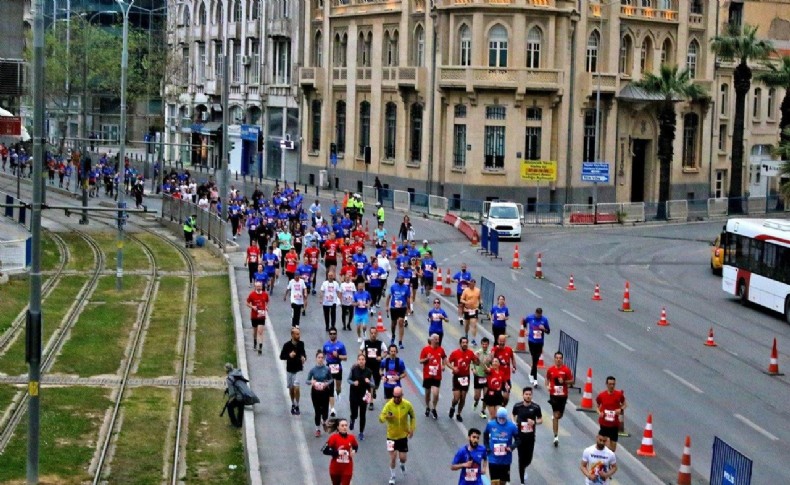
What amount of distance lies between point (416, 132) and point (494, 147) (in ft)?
19.6

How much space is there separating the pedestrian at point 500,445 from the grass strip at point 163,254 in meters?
29.5

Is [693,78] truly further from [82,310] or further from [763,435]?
[763,435]

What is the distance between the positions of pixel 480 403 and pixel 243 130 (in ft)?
207

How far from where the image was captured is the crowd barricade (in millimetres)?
70500

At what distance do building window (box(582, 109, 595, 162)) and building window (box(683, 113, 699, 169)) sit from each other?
7.10 metres

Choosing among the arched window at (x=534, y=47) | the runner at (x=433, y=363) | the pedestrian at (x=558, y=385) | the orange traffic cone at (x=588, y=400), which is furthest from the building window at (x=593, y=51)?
the pedestrian at (x=558, y=385)

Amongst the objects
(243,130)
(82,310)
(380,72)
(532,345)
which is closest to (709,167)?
(380,72)

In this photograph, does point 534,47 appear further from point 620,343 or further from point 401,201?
point 620,343

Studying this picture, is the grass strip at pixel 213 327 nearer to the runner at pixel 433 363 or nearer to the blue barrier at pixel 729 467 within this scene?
the runner at pixel 433 363

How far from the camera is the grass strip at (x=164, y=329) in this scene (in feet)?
97.3

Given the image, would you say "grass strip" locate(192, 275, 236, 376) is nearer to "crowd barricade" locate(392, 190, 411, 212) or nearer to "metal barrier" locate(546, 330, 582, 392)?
"metal barrier" locate(546, 330, 582, 392)

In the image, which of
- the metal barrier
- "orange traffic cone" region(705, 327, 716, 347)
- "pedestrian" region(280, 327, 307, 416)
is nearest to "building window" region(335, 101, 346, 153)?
"orange traffic cone" region(705, 327, 716, 347)

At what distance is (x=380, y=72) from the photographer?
78.4 meters

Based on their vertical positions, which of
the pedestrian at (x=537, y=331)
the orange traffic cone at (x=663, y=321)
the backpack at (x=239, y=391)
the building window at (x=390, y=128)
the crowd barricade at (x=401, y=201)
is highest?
the building window at (x=390, y=128)
